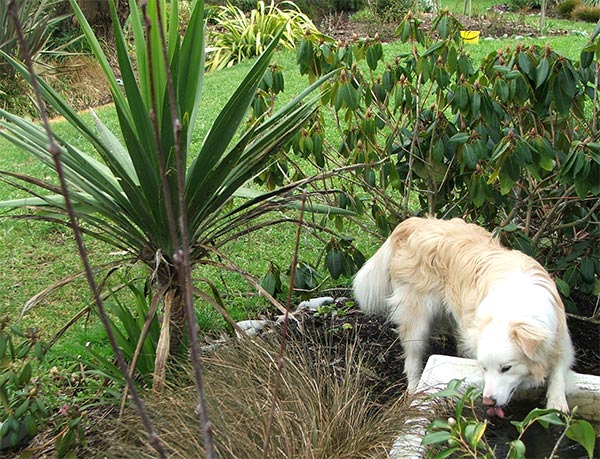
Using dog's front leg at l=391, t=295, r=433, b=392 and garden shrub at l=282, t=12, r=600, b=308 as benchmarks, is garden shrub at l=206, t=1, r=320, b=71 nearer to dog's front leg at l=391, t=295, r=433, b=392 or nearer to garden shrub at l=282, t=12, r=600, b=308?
garden shrub at l=282, t=12, r=600, b=308

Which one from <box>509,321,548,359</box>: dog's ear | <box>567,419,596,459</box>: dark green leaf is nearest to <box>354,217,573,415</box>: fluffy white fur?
<box>509,321,548,359</box>: dog's ear

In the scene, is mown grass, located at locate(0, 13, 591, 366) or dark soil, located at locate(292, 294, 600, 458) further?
mown grass, located at locate(0, 13, 591, 366)

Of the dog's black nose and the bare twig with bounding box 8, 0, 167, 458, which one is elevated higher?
the bare twig with bounding box 8, 0, 167, 458

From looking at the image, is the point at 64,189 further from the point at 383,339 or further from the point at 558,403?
the point at 383,339

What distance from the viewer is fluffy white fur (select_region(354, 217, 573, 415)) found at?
3.13 metres

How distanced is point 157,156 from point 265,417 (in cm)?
126

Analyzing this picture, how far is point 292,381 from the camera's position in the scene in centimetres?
338

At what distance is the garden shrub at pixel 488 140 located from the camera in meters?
3.96

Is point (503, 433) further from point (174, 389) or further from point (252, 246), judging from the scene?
point (252, 246)

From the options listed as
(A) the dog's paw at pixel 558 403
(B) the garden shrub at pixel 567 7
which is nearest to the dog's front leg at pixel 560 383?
(A) the dog's paw at pixel 558 403

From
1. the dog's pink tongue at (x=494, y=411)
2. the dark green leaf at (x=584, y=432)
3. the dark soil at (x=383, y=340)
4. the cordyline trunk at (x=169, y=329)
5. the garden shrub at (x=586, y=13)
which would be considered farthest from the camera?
the garden shrub at (x=586, y=13)

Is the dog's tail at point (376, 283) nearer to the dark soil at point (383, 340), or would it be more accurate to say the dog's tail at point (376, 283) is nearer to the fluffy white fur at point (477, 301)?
the fluffy white fur at point (477, 301)

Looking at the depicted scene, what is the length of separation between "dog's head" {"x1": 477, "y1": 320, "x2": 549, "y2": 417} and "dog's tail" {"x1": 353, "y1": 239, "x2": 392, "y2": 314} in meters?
1.03

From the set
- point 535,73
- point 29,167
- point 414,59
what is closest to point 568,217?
point 535,73
